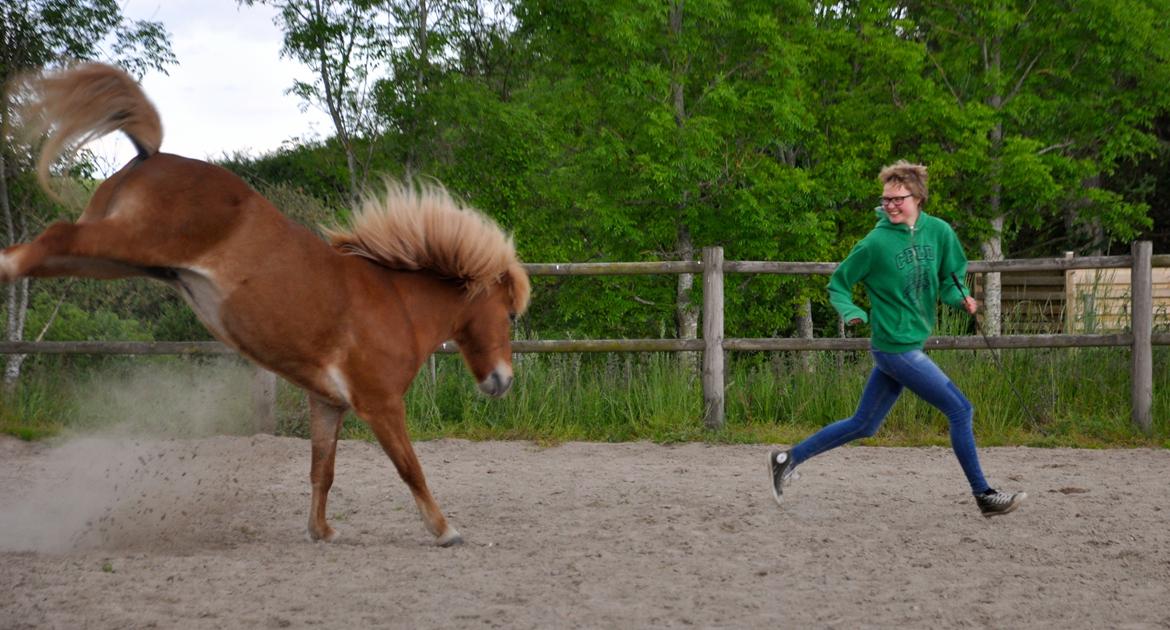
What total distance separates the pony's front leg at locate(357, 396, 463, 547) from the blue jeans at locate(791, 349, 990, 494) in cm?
207

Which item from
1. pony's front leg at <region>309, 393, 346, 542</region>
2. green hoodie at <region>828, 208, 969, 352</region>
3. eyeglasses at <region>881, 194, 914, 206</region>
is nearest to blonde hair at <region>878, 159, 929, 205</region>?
eyeglasses at <region>881, 194, 914, 206</region>

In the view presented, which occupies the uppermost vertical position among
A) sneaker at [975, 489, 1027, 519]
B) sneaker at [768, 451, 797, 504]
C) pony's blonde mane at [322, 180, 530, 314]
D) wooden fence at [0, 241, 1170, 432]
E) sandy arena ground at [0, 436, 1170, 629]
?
pony's blonde mane at [322, 180, 530, 314]

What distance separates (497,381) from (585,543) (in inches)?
34.1

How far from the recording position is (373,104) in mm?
15758

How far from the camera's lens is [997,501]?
549 centimetres

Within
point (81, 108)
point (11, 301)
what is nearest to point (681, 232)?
point (11, 301)

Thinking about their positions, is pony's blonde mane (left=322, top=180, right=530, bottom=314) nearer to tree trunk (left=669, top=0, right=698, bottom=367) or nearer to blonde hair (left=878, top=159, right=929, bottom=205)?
blonde hair (left=878, top=159, right=929, bottom=205)

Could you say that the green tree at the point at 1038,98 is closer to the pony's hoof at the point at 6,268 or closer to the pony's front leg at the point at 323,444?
the pony's front leg at the point at 323,444

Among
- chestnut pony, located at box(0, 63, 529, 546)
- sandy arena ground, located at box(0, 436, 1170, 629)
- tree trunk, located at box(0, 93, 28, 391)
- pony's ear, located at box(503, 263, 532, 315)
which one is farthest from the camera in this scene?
tree trunk, located at box(0, 93, 28, 391)

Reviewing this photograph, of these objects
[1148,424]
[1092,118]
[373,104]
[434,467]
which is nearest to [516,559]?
[434,467]

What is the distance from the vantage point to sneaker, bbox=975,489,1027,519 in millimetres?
5480

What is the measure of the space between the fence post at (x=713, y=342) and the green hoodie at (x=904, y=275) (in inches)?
145

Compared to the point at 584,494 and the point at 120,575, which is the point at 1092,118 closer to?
the point at 584,494

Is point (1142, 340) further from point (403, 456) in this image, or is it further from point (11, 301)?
point (11, 301)
